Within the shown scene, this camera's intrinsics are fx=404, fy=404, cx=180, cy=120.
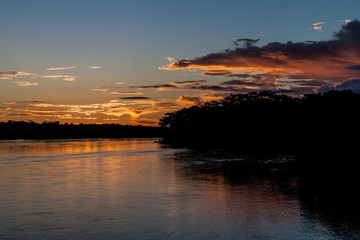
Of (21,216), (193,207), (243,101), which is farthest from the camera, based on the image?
(243,101)

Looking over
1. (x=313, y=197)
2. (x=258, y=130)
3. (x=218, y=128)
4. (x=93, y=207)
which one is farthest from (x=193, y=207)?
(x=218, y=128)

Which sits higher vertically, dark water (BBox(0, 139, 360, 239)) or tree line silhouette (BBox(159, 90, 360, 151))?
tree line silhouette (BBox(159, 90, 360, 151))

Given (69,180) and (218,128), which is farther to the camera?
(218,128)

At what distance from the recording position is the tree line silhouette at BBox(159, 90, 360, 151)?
64625 mm

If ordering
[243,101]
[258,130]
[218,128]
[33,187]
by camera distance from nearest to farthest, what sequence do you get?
[33,187]
[258,130]
[218,128]
[243,101]

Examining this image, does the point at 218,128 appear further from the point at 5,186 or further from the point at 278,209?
the point at 278,209

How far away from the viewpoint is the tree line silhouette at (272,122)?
64.6 meters

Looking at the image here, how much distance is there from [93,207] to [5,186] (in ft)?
47.5

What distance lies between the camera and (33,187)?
1335 inches

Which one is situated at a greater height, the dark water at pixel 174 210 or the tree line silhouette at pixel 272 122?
the tree line silhouette at pixel 272 122

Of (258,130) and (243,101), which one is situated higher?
(243,101)

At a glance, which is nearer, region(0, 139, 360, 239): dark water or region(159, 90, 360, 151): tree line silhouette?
region(0, 139, 360, 239): dark water

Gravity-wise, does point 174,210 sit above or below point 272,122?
below

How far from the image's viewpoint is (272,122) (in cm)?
12900
